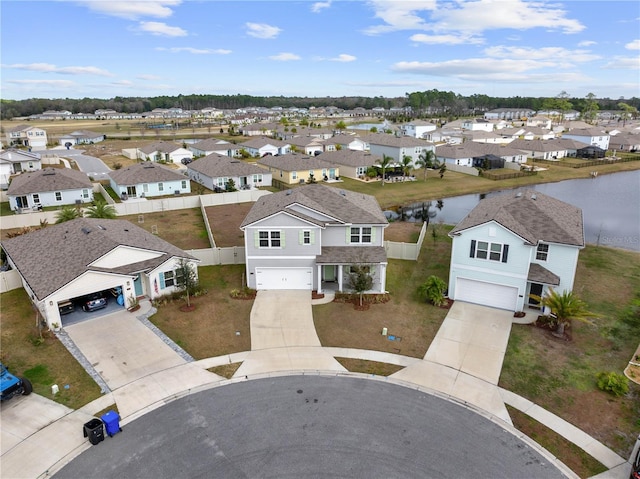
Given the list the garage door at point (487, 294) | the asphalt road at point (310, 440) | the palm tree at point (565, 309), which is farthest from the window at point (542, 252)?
the asphalt road at point (310, 440)

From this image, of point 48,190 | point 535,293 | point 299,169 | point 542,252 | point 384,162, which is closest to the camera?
point 542,252

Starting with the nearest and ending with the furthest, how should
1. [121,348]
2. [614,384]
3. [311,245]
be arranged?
1. [614,384]
2. [121,348]
3. [311,245]

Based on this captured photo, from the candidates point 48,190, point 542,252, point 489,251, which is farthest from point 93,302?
point 48,190

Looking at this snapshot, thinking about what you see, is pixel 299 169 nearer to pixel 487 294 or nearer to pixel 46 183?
pixel 46 183

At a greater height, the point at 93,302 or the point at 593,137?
the point at 593,137

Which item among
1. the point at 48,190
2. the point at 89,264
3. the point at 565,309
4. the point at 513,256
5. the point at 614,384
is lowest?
the point at 614,384

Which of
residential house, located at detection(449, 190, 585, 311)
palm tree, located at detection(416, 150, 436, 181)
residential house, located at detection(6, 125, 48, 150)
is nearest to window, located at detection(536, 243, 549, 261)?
residential house, located at detection(449, 190, 585, 311)
